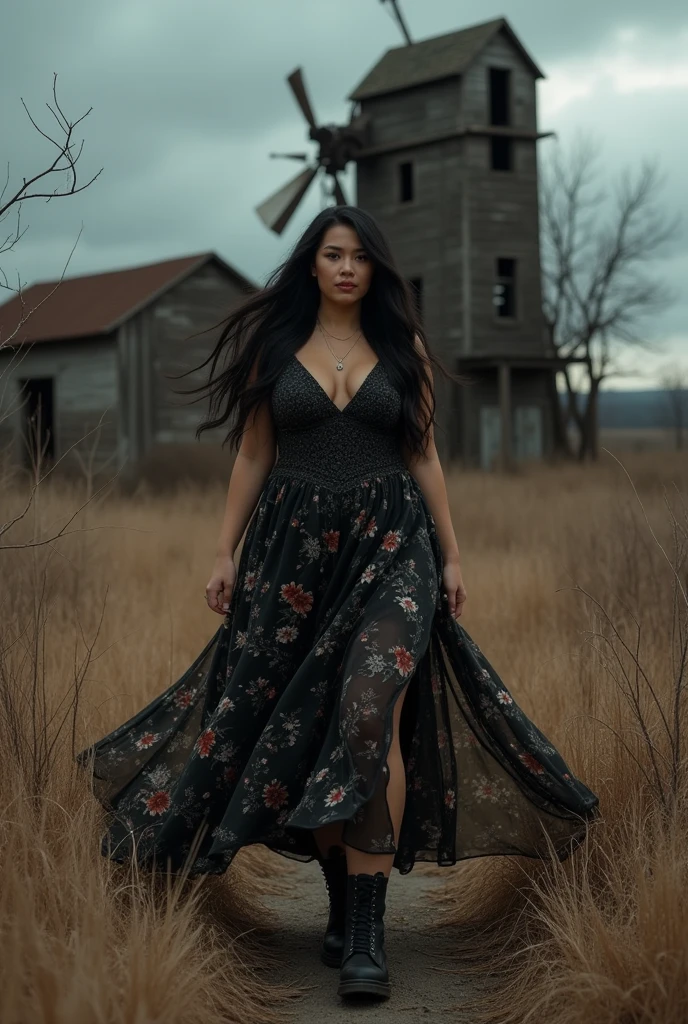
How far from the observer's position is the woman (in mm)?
3309

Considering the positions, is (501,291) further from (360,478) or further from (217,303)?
(360,478)

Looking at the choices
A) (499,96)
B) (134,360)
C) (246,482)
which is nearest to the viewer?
(246,482)

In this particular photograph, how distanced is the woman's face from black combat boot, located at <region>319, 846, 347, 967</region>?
1.63 meters

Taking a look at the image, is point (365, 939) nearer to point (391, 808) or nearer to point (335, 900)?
point (391, 808)

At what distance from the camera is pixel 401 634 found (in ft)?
10.6

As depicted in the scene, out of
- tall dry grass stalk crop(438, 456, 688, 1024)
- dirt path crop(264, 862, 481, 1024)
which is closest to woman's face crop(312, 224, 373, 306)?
tall dry grass stalk crop(438, 456, 688, 1024)

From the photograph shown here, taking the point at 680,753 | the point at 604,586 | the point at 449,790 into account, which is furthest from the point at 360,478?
the point at 604,586

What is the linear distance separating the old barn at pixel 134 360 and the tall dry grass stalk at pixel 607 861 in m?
14.0

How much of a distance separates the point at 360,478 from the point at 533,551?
6.50 meters

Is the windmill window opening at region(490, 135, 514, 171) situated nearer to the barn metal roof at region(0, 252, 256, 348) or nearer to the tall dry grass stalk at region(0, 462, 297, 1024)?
the barn metal roof at region(0, 252, 256, 348)

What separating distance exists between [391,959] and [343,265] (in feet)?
6.65

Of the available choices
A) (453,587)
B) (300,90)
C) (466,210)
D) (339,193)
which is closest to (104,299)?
(339,193)

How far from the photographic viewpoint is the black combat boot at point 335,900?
355cm

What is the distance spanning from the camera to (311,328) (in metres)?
3.87
